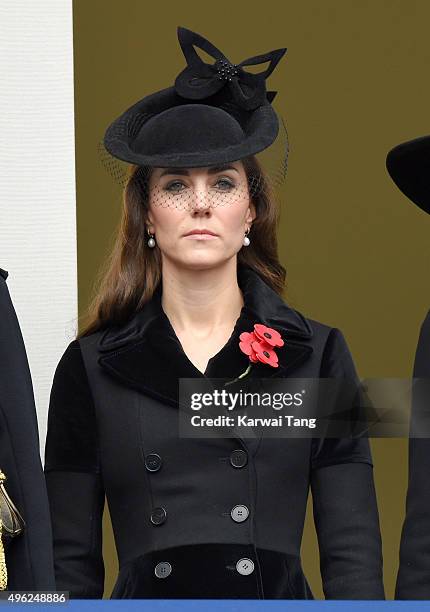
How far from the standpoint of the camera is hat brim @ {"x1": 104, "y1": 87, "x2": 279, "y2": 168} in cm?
370

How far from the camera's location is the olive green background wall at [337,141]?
4.47 m

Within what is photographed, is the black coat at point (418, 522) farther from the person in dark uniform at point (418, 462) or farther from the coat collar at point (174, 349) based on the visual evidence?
the coat collar at point (174, 349)

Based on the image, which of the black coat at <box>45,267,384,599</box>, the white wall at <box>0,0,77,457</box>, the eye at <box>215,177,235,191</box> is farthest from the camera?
the white wall at <box>0,0,77,457</box>

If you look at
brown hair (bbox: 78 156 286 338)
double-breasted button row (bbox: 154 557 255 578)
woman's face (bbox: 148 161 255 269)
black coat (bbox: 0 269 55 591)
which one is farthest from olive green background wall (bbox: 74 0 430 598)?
black coat (bbox: 0 269 55 591)

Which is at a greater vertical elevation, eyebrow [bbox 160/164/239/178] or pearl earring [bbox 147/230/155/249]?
eyebrow [bbox 160/164/239/178]

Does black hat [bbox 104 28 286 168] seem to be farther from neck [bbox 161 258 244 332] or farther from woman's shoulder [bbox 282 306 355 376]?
woman's shoulder [bbox 282 306 355 376]

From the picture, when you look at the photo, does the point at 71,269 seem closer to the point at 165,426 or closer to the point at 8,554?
the point at 165,426

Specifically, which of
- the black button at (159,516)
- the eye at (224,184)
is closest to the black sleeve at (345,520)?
the black button at (159,516)

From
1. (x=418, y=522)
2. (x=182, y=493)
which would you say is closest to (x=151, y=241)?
(x=182, y=493)

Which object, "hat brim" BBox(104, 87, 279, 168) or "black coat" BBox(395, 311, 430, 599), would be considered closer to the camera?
"black coat" BBox(395, 311, 430, 599)

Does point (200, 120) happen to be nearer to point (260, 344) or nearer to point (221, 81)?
point (221, 81)

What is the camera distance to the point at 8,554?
11.0 ft

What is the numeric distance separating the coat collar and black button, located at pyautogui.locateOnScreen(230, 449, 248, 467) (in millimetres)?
177

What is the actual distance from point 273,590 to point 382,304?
1.11 m
